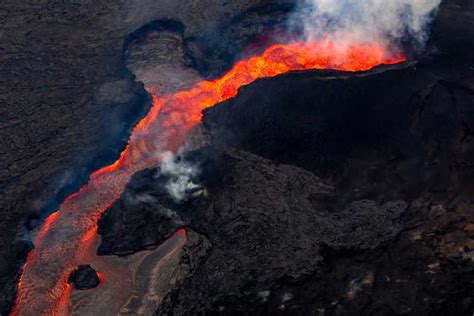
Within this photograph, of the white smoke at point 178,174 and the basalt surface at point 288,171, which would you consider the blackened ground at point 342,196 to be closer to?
the basalt surface at point 288,171

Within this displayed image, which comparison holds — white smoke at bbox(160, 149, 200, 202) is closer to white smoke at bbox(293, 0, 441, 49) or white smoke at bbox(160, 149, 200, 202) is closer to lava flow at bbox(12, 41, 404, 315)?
lava flow at bbox(12, 41, 404, 315)

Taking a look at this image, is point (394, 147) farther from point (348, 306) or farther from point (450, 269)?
point (348, 306)

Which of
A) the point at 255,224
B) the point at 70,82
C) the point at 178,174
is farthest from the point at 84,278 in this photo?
the point at 70,82

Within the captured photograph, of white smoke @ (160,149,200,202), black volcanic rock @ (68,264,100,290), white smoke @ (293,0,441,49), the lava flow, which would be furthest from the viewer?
white smoke @ (293,0,441,49)

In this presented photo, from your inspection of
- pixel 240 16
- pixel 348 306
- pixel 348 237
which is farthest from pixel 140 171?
pixel 240 16

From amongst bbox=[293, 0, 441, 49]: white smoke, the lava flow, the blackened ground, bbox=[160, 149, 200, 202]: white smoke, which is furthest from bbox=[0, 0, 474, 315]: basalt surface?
bbox=[293, 0, 441, 49]: white smoke

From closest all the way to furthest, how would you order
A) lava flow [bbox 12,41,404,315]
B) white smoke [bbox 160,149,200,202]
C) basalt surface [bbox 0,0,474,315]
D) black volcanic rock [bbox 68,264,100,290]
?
basalt surface [bbox 0,0,474,315], black volcanic rock [bbox 68,264,100,290], lava flow [bbox 12,41,404,315], white smoke [bbox 160,149,200,202]

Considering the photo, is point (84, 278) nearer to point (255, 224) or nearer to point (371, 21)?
point (255, 224)
